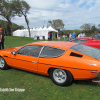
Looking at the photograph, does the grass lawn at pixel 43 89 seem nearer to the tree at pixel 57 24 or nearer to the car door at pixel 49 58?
the car door at pixel 49 58

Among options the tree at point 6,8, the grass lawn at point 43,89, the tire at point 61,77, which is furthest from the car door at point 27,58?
the tree at point 6,8

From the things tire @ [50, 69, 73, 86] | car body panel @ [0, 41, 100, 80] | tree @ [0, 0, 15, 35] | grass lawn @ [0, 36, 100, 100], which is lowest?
grass lawn @ [0, 36, 100, 100]

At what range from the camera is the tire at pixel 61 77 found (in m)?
2.91

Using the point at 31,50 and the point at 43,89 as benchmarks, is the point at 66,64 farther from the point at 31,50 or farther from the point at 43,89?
the point at 31,50

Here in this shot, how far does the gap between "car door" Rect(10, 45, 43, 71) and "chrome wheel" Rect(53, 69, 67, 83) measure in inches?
28.2

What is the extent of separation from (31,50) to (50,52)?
2.67ft

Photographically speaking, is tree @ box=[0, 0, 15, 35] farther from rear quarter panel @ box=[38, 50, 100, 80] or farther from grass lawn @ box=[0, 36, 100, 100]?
rear quarter panel @ box=[38, 50, 100, 80]

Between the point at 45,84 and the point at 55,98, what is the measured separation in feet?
2.44

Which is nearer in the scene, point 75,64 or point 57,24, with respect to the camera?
point 75,64

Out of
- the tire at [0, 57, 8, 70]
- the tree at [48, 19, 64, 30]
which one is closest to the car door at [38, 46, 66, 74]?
the tire at [0, 57, 8, 70]

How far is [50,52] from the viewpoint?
11.0ft

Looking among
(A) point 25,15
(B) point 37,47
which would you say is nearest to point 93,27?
(A) point 25,15

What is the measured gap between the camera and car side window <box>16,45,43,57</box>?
3.60 meters

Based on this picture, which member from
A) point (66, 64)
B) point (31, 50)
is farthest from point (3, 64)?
point (66, 64)
